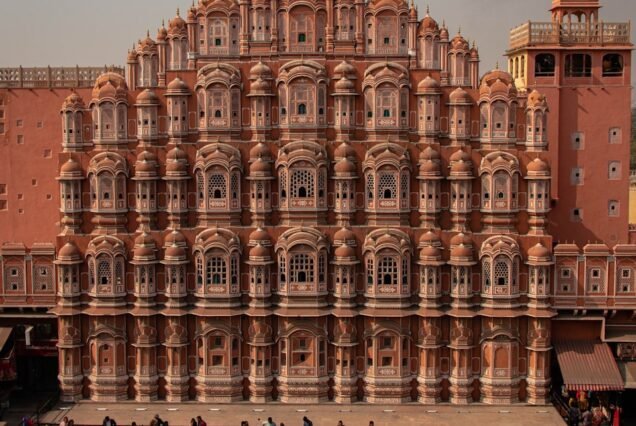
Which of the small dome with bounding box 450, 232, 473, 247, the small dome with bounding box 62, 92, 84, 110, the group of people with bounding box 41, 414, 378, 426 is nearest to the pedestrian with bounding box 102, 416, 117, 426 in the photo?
the group of people with bounding box 41, 414, 378, 426

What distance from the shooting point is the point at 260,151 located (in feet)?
160

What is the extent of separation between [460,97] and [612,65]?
13280 mm

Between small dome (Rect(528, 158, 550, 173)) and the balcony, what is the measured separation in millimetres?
11482

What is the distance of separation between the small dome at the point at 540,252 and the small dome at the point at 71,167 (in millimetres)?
24120

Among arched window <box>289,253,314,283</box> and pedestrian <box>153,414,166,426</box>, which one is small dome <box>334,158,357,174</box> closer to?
arched window <box>289,253,314,283</box>

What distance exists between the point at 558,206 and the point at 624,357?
10624 millimetres

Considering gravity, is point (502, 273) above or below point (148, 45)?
below

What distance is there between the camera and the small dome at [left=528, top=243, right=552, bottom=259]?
48312 millimetres

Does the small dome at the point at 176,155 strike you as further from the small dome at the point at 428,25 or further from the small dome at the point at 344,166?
the small dome at the point at 428,25

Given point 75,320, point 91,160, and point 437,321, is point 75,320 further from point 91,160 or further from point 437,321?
point 437,321

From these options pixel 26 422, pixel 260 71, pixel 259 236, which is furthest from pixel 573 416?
pixel 26 422

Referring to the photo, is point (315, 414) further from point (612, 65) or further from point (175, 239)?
point (612, 65)

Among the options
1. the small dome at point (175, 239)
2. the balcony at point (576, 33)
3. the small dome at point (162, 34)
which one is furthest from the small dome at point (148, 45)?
the balcony at point (576, 33)

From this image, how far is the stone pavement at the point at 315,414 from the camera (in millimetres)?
46522
